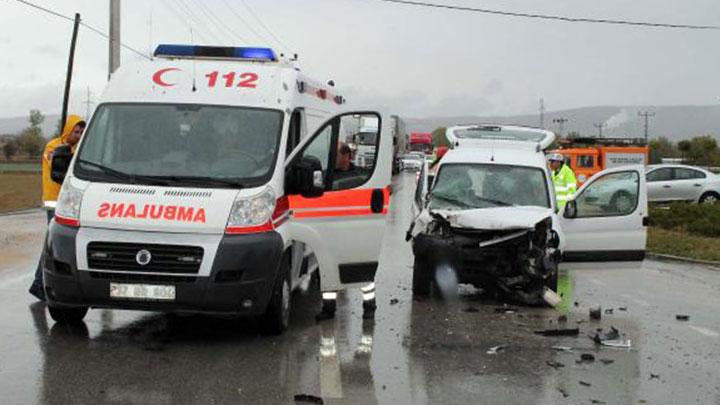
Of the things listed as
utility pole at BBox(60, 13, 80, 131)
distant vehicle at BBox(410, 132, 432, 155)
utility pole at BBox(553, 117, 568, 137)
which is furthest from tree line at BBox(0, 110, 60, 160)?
utility pole at BBox(60, 13, 80, 131)

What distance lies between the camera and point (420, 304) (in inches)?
333

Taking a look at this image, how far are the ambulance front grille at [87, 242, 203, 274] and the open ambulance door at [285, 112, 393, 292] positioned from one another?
107 centimetres

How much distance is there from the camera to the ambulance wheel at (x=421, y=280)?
872cm

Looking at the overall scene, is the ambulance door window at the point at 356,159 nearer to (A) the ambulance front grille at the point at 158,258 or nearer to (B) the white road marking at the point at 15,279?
(A) the ambulance front grille at the point at 158,258

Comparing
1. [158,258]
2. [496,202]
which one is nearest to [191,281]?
[158,258]

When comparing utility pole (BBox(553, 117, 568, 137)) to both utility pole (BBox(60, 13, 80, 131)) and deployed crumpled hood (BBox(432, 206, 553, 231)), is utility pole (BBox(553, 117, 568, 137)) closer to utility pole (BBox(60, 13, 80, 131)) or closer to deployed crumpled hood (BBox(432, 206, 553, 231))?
utility pole (BBox(60, 13, 80, 131))

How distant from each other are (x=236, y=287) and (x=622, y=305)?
5027 mm

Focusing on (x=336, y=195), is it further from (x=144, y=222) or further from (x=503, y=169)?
(x=503, y=169)

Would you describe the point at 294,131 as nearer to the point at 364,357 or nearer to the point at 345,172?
the point at 345,172

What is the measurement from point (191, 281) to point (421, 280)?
3.52m

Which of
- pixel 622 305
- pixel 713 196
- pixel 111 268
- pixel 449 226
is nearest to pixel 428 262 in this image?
pixel 449 226

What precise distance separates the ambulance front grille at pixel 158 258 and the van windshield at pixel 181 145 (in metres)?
0.64

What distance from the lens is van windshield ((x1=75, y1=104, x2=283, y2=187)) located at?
6.42 meters

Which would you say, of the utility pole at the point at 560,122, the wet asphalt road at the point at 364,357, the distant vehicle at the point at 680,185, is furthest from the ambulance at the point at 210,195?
the utility pole at the point at 560,122
